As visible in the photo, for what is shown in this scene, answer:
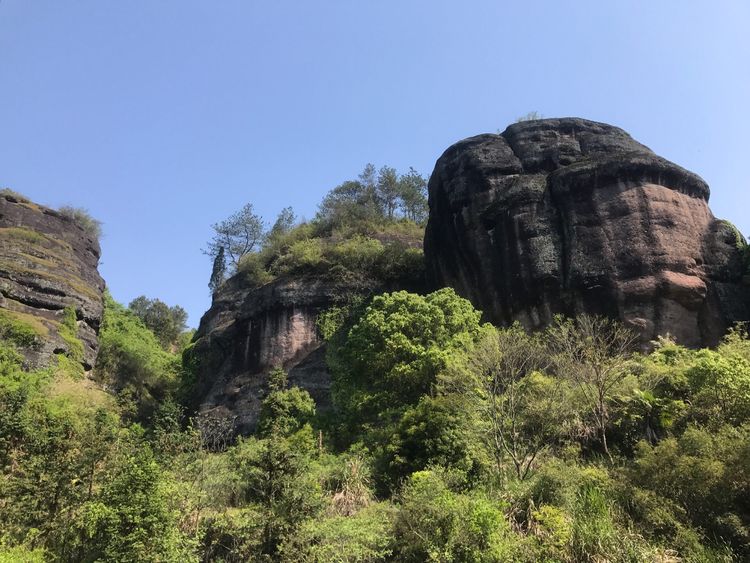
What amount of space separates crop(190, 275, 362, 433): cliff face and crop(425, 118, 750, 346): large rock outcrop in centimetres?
686

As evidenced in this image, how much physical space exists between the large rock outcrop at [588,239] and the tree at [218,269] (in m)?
23.5

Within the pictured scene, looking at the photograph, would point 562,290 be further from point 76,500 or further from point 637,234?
point 76,500

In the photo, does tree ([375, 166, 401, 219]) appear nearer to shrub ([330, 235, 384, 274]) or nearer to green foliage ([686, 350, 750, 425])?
shrub ([330, 235, 384, 274])

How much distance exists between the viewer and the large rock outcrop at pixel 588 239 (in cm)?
2303

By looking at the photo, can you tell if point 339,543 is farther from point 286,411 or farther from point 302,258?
point 302,258

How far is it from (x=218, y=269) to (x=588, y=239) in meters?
32.0

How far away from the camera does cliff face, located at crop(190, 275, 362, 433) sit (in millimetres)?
27562

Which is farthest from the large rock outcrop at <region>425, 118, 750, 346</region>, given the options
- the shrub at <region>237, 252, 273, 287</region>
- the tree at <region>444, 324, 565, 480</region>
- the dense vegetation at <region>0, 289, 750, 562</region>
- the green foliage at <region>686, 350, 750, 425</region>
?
the shrub at <region>237, 252, 273, 287</region>

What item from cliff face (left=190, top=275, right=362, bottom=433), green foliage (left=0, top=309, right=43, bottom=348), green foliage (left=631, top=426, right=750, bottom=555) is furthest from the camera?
cliff face (left=190, top=275, right=362, bottom=433)

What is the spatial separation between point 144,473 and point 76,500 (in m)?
3.21

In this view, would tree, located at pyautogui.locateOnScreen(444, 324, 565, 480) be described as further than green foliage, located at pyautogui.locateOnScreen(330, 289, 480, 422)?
No

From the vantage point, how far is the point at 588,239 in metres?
24.5

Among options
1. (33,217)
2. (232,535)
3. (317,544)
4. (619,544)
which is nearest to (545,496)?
(619,544)

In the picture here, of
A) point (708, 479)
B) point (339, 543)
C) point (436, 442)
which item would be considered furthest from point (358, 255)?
point (708, 479)
